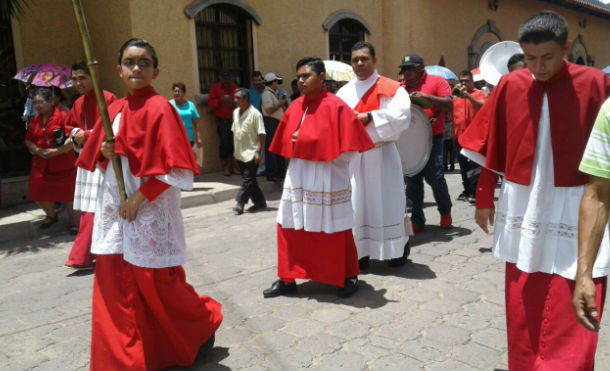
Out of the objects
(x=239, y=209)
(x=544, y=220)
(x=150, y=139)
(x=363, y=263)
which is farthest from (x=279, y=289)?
(x=239, y=209)

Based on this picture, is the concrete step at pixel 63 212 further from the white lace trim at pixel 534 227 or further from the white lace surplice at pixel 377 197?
the white lace trim at pixel 534 227

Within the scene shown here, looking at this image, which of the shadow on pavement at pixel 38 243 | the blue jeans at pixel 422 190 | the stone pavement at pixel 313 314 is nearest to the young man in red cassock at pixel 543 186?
the stone pavement at pixel 313 314

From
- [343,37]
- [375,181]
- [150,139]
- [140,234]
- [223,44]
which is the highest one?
[343,37]

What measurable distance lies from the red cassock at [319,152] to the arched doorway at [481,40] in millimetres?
15496

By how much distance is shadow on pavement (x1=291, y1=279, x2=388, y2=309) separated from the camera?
4496 millimetres

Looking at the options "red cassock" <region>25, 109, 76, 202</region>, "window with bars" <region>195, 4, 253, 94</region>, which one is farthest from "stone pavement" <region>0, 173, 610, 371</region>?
"window with bars" <region>195, 4, 253, 94</region>

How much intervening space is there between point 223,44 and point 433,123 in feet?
19.9

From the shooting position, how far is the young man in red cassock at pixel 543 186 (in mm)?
2535

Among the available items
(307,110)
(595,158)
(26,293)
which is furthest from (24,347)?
(595,158)

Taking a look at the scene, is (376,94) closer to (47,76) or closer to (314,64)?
(314,64)

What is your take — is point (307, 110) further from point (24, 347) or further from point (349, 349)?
point (24, 347)

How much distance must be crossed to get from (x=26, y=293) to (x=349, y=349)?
3.07 m

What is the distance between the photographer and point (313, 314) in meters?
4.28

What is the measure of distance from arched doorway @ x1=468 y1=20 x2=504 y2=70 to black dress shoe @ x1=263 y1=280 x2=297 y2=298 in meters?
15.8
